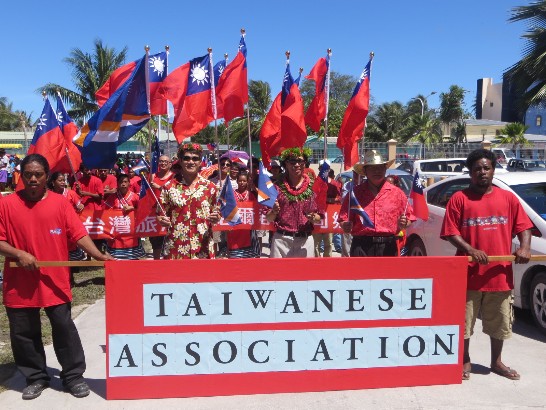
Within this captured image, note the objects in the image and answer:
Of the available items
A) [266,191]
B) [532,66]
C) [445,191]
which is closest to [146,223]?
[266,191]

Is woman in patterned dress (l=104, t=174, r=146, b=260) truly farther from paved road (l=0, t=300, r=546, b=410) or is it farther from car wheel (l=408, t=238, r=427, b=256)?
car wheel (l=408, t=238, r=427, b=256)

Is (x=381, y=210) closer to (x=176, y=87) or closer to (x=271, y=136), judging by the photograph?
(x=271, y=136)

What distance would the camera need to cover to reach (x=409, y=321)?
14.0ft

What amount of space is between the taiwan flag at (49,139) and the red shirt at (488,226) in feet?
15.6

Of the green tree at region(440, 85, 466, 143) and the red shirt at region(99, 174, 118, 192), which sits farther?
the green tree at region(440, 85, 466, 143)

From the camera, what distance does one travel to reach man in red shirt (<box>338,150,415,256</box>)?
4.74m

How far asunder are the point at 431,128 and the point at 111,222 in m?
44.8

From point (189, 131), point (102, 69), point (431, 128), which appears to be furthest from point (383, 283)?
point (431, 128)

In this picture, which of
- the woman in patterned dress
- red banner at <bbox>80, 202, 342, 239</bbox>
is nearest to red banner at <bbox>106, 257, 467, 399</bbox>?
red banner at <bbox>80, 202, 342, 239</bbox>

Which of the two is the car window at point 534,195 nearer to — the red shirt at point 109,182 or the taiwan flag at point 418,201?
the taiwan flag at point 418,201

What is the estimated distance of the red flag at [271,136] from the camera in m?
7.54

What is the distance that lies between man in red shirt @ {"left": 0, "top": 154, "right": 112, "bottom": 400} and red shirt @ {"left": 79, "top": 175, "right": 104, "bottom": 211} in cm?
415

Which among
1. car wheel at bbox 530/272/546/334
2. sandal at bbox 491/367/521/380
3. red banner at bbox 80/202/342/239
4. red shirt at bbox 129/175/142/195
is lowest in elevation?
sandal at bbox 491/367/521/380

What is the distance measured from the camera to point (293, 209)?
5484 millimetres
